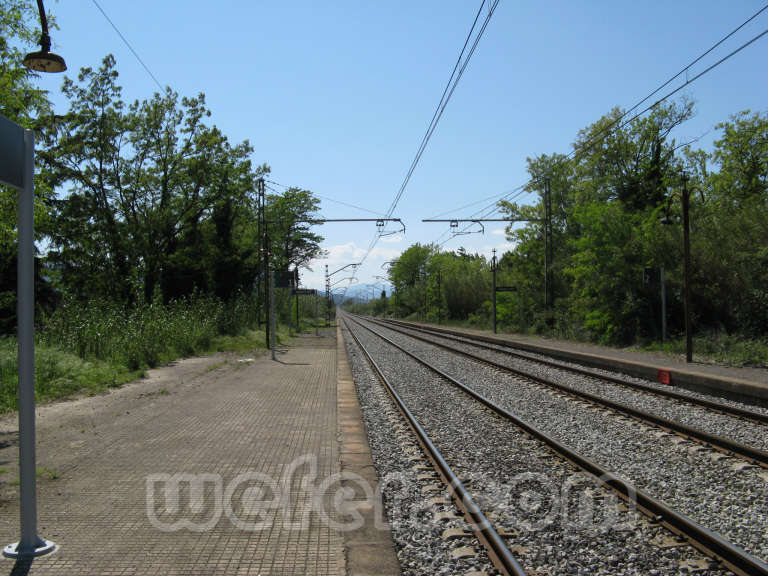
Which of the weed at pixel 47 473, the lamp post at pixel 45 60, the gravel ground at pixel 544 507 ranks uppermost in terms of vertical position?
the lamp post at pixel 45 60

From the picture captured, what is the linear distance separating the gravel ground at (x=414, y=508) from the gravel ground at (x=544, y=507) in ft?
0.32

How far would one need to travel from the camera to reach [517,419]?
349 inches

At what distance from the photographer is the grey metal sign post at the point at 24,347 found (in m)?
4.07

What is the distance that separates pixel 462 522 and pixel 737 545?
2.03 m

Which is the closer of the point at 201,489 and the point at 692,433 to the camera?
the point at 201,489

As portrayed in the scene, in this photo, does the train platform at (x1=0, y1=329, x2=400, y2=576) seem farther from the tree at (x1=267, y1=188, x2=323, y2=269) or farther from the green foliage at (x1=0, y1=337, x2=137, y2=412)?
the tree at (x1=267, y1=188, x2=323, y2=269)

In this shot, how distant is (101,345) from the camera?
640 inches

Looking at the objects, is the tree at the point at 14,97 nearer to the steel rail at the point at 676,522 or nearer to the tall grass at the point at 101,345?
the tall grass at the point at 101,345

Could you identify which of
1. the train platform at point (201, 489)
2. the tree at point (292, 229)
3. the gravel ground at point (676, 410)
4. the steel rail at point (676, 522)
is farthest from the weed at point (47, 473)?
the tree at point (292, 229)

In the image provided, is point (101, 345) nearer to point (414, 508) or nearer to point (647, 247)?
point (414, 508)

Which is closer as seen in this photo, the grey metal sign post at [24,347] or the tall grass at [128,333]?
the grey metal sign post at [24,347]

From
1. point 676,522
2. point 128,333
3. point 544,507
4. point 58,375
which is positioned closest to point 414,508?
point 544,507

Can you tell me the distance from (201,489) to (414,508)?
199 cm

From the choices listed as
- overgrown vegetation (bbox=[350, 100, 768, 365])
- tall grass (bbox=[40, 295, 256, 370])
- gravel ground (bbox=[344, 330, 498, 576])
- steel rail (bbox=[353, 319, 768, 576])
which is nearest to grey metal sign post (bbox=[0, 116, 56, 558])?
gravel ground (bbox=[344, 330, 498, 576])
